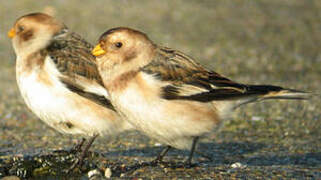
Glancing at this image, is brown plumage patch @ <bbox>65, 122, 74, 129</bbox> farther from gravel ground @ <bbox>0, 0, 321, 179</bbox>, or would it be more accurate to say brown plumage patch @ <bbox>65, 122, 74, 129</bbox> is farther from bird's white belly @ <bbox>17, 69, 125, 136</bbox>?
gravel ground @ <bbox>0, 0, 321, 179</bbox>

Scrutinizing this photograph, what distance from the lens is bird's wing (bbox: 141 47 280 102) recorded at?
15.4 ft

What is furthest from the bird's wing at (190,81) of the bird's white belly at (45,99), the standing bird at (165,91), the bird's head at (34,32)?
the bird's head at (34,32)

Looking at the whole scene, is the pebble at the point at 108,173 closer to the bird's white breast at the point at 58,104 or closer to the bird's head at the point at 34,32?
the bird's white breast at the point at 58,104

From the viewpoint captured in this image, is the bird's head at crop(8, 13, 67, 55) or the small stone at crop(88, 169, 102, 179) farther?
the bird's head at crop(8, 13, 67, 55)

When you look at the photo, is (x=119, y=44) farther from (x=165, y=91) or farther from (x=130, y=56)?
(x=165, y=91)

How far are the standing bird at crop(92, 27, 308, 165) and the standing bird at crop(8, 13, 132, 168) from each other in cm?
31

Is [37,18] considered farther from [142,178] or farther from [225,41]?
[225,41]

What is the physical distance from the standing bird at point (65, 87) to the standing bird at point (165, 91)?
0.31 metres

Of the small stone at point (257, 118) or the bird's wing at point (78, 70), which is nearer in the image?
the bird's wing at point (78, 70)

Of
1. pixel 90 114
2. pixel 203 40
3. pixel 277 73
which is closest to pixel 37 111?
pixel 90 114

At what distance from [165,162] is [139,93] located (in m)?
0.92

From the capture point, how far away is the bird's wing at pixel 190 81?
184 inches

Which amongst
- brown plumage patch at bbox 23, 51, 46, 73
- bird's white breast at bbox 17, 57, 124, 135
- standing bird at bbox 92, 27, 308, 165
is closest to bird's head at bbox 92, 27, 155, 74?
standing bird at bbox 92, 27, 308, 165

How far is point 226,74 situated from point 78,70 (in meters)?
4.17
